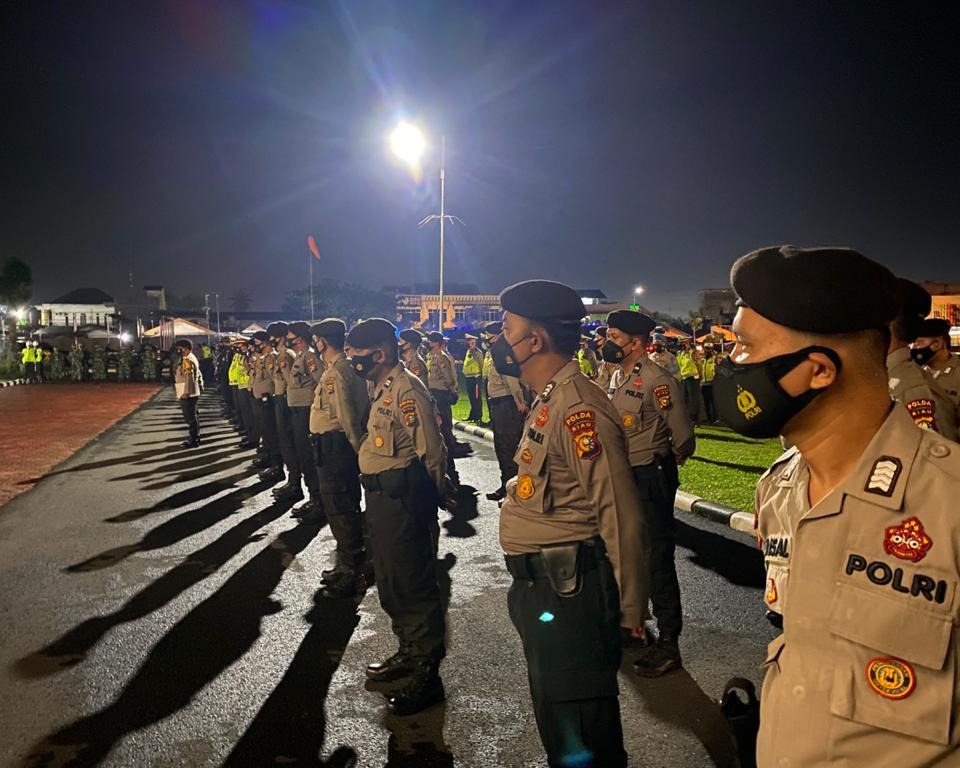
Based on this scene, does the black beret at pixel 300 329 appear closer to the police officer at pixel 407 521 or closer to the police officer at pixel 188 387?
the police officer at pixel 407 521

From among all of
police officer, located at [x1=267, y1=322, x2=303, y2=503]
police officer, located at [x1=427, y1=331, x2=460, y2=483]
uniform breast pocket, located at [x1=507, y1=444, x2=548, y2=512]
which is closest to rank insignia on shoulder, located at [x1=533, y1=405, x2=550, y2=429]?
uniform breast pocket, located at [x1=507, y1=444, x2=548, y2=512]

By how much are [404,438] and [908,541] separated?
10.9ft

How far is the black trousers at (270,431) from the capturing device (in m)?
10.6

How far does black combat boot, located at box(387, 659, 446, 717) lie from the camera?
12.1ft

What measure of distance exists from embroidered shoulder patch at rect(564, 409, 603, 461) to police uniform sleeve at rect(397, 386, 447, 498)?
1780 mm

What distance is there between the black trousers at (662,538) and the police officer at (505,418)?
4198 mm

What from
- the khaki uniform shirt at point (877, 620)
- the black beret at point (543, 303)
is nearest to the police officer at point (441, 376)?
the black beret at point (543, 303)

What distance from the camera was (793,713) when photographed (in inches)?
51.0

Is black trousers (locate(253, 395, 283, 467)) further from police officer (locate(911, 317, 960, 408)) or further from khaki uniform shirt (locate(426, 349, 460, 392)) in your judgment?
police officer (locate(911, 317, 960, 408))

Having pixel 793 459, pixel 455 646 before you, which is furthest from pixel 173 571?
pixel 793 459

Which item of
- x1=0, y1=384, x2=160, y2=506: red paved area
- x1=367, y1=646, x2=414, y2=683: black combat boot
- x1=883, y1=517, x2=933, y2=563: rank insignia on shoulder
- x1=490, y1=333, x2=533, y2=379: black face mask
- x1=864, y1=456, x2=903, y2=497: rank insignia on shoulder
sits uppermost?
x1=490, y1=333, x2=533, y2=379: black face mask

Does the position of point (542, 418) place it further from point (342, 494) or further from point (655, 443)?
point (342, 494)

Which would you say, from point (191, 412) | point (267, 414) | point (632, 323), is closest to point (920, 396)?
point (632, 323)

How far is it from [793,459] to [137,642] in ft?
15.1
